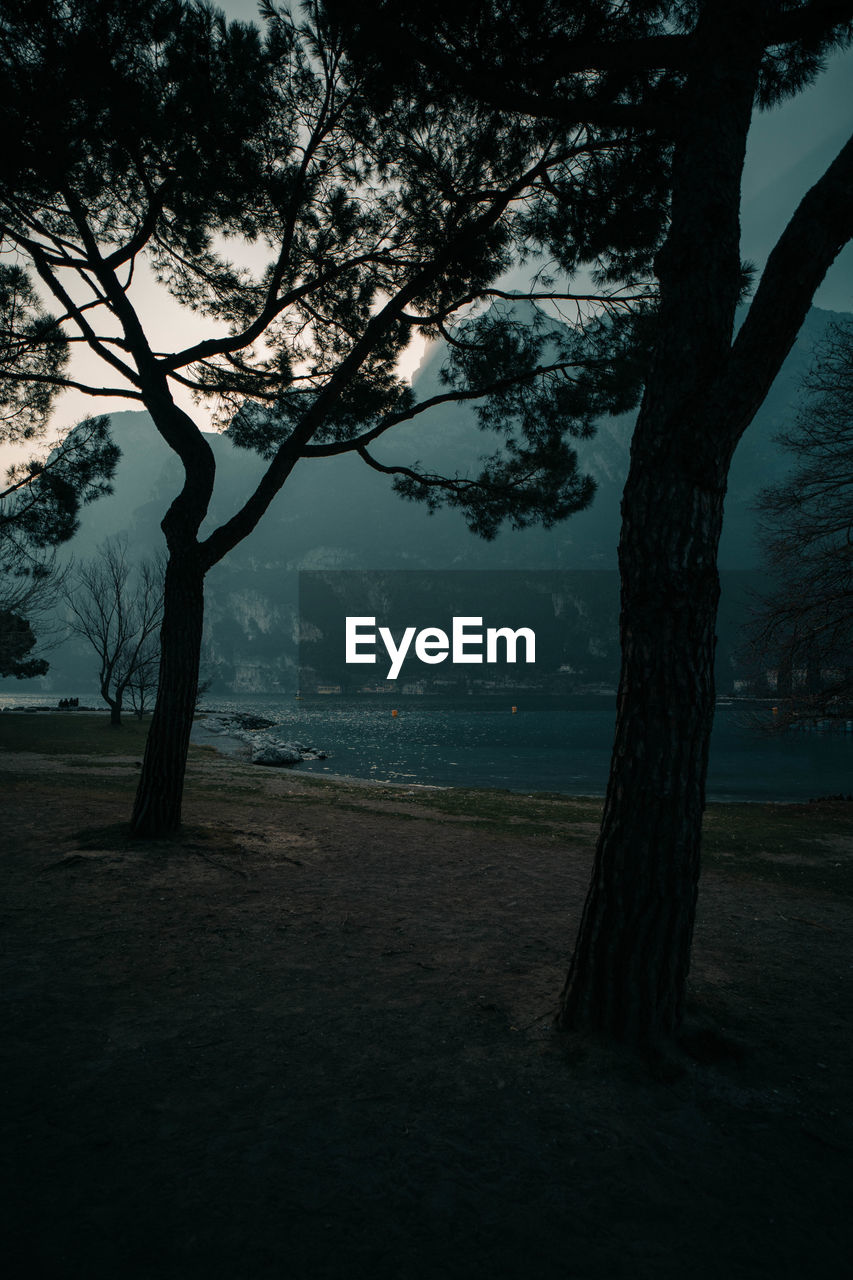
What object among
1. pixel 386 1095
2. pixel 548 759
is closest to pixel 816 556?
pixel 386 1095

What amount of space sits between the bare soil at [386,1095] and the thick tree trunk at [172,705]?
1211 millimetres

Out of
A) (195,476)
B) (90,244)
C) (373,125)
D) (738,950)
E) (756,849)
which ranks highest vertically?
(373,125)

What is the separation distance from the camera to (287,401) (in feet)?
35.9

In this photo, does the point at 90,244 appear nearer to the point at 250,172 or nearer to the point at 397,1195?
the point at 250,172

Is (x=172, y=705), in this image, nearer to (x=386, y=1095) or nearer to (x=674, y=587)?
(x=386, y=1095)

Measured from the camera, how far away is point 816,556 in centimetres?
1550

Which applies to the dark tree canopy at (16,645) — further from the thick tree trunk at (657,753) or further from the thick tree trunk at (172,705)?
the thick tree trunk at (657,753)

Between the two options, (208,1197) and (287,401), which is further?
(287,401)

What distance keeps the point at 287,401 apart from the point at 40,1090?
32.4ft

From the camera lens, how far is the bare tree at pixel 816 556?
49.2 feet

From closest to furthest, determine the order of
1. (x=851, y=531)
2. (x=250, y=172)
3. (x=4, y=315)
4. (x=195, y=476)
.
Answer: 1. (x=250, y=172)
2. (x=195, y=476)
3. (x=4, y=315)
4. (x=851, y=531)

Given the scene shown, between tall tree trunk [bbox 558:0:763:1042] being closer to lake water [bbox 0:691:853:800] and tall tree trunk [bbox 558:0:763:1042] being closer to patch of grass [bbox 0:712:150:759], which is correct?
lake water [bbox 0:691:853:800]

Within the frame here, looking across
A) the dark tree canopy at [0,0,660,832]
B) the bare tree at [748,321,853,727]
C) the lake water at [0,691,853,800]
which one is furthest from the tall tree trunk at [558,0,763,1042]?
the lake water at [0,691,853,800]

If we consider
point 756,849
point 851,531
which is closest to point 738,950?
point 756,849
